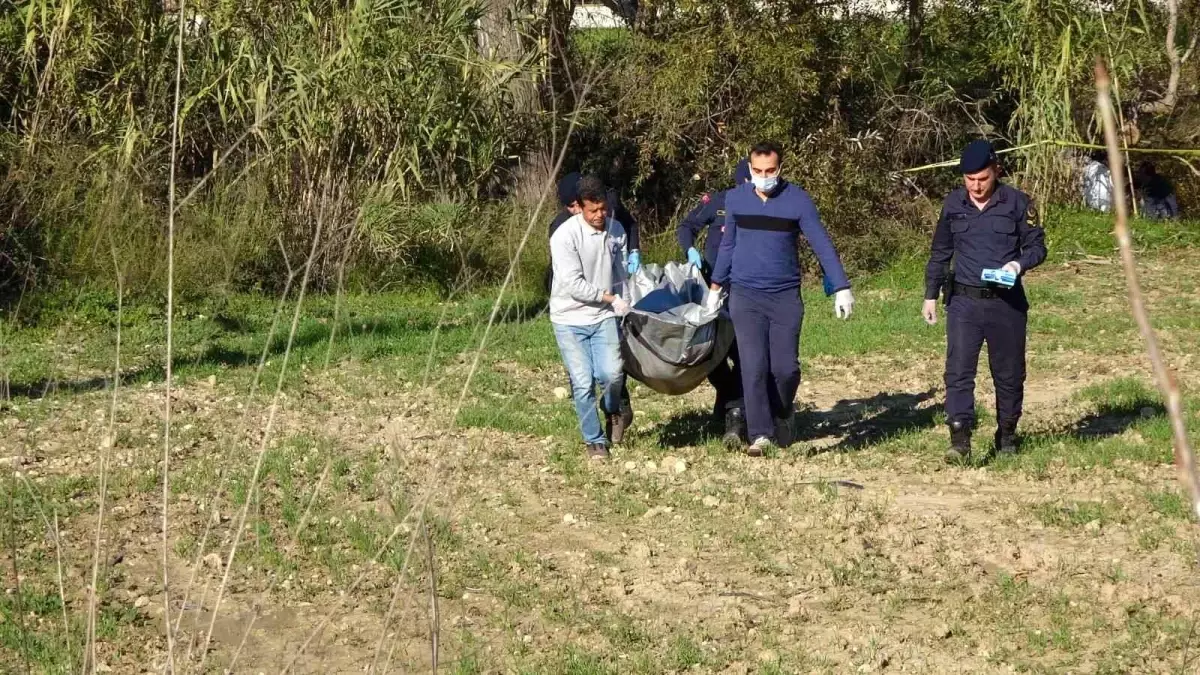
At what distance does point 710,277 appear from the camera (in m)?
9.50

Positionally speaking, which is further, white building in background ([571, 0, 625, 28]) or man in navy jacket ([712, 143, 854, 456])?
white building in background ([571, 0, 625, 28])

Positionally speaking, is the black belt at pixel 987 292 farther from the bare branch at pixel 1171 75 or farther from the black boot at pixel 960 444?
the bare branch at pixel 1171 75

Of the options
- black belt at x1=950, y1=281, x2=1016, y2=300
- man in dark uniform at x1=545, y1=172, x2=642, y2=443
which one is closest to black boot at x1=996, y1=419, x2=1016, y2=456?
black belt at x1=950, y1=281, x2=1016, y2=300

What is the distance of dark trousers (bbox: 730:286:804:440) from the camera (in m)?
8.56

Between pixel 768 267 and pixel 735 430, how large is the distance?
118 centimetres

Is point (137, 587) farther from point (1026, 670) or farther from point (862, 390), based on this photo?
point (862, 390)

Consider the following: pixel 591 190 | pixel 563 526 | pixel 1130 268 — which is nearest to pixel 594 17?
pixel 591 190

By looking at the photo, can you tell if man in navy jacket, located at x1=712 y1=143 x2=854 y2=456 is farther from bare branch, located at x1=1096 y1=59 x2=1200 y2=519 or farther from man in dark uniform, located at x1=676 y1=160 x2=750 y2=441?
bare branch, located at x1=1096 y1=59 x2=1200 y2=519

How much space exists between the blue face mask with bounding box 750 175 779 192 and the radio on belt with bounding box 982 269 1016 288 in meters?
1.20

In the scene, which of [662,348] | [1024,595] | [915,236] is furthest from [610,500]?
[915,236]

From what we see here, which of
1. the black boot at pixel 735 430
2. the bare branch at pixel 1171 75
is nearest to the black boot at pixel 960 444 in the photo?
the black boot at pixel 735 430

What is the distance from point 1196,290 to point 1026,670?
35.0ft

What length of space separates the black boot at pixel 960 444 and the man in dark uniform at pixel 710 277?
3.94ft

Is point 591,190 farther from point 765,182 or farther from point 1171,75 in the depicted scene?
point 1171,75
